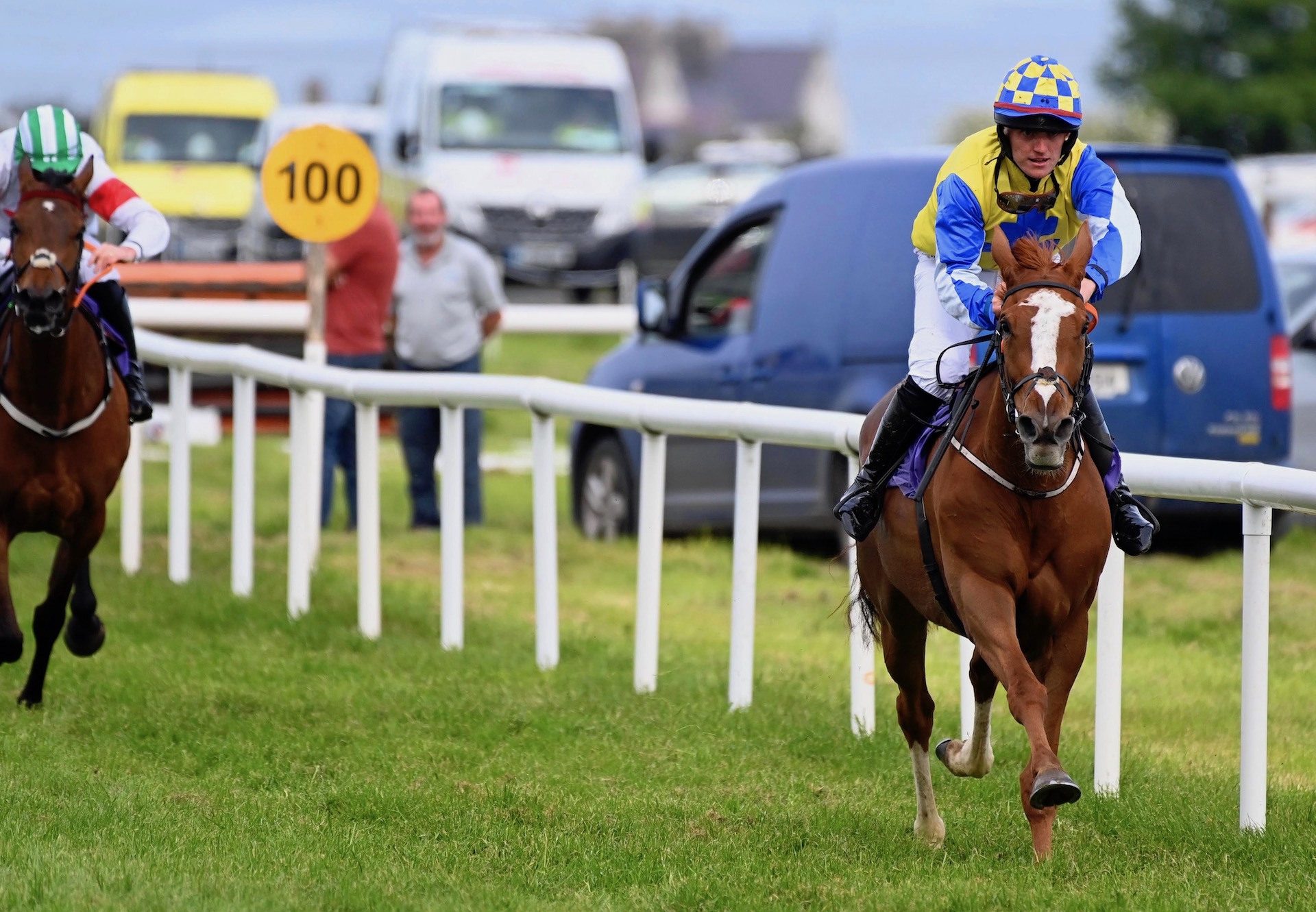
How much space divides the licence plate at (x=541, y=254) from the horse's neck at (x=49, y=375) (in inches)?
695

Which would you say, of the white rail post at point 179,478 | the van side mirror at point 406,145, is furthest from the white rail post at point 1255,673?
the van side mirror at point 406,145

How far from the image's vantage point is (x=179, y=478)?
10.9 meters

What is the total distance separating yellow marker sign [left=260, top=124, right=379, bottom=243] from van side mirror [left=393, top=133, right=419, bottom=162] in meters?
12.8

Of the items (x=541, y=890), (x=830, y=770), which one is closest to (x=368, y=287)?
(x=830, y=770)

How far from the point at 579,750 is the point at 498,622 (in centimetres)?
283

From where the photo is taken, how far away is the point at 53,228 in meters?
7.28

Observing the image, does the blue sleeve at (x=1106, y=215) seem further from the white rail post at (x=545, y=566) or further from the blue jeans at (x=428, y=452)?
the blue jeans at (x=428, y=452)

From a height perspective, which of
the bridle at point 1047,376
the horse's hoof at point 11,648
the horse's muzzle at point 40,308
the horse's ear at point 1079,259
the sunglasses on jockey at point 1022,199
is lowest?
the horse's hoof at point 11,648

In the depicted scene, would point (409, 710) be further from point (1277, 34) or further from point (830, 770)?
point (1277, 34)

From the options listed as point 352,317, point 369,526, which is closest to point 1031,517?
point 369,526

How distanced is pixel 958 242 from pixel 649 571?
9.13 feet

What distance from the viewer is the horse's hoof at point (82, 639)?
838 cm

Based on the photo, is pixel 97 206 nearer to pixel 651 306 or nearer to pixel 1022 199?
pixel 1022 199

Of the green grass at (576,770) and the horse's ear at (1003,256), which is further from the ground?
the horse's ear at (1003,256)
